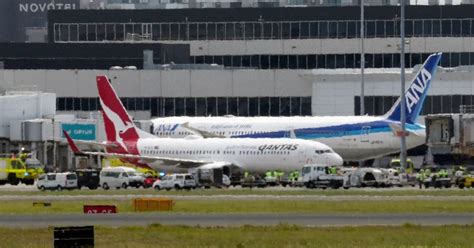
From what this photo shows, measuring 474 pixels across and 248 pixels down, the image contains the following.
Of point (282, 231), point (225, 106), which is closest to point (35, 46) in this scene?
point (225, 106)

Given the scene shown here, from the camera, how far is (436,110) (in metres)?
144

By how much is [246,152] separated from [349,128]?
35.3 ft

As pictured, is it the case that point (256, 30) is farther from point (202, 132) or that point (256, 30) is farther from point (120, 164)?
point (120, 164)

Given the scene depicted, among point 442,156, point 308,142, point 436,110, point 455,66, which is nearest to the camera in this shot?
point 308,142

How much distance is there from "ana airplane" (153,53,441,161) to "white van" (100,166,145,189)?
19.2 m

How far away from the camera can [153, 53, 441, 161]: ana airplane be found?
4958 inches

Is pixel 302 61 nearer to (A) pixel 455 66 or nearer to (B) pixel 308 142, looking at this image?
(A) pixel 455 66

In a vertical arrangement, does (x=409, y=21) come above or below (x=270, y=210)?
above

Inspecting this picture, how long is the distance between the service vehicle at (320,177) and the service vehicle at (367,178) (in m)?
0.67

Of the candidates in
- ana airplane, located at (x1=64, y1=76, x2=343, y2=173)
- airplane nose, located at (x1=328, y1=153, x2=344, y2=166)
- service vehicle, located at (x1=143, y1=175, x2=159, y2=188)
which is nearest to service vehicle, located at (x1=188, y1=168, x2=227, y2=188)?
service vehicle, located at (x1=143, y1=175, x2=159, y2=188)

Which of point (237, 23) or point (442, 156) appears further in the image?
point (237, 23)

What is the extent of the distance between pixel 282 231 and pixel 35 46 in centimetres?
9884

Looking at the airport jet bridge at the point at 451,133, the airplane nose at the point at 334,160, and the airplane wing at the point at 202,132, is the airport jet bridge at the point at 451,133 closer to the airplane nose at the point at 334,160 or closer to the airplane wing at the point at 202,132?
the airplane nose at the point at 334,160

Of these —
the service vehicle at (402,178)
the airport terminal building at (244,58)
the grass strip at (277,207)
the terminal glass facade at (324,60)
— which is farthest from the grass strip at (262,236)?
the terminal glass facade at (324,60)
